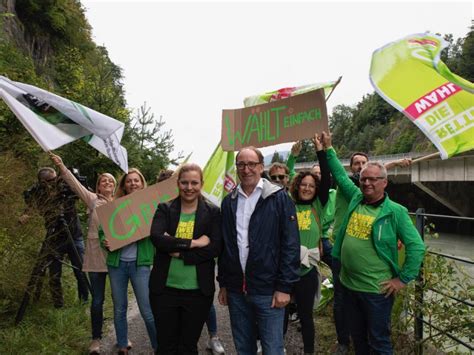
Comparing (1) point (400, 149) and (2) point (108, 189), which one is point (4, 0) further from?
(1) point (400, 149)

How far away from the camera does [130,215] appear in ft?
11.4

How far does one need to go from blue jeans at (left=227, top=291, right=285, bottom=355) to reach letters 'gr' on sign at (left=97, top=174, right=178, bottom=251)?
1227 millimetres

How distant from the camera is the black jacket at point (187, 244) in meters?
2.62

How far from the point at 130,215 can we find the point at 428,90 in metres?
2.71

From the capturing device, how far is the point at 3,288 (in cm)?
392

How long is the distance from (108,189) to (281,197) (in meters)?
2.08

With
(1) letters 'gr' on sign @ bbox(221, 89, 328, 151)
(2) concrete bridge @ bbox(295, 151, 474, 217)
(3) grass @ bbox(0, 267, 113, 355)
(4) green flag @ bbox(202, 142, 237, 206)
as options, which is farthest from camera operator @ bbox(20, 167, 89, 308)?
(2) concrete bridge @ bbox(295, 151, 474, 217)

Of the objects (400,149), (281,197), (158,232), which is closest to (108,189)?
(158,232)

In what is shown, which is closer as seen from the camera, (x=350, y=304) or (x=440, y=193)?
(x=350, y=304)

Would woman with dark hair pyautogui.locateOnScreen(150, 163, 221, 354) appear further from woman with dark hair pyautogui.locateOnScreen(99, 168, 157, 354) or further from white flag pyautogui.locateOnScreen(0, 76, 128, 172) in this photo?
white flag pyautogui.locateOnScreen(0, 76, 128, 172)

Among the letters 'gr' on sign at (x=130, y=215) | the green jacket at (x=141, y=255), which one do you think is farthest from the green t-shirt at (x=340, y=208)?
the green jacket at (x=141, y=255)

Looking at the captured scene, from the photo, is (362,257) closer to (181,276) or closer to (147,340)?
(181,276)

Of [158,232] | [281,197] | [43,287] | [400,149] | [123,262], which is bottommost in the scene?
[43,287]

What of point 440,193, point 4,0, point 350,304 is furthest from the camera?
point 440,193
